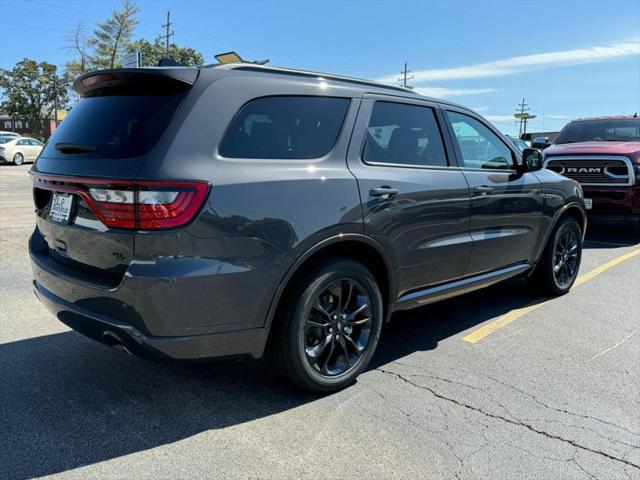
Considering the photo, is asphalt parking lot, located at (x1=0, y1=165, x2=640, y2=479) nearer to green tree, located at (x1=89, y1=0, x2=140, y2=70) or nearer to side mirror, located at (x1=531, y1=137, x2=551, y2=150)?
side mirror, located at (x1=531, y1=137, x2=551, y2=150)

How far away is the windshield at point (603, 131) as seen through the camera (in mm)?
9891

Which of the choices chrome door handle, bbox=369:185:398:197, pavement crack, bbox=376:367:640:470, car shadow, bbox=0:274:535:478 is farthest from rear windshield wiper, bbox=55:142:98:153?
pavement crack, bbox=376:367:640:470

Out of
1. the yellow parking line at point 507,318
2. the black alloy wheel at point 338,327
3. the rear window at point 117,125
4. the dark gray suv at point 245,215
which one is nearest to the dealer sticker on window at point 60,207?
the dark gray suv at point 245,215

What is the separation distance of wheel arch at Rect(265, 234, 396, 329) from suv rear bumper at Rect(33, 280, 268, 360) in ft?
0.48

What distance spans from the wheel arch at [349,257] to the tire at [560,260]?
2414 mm

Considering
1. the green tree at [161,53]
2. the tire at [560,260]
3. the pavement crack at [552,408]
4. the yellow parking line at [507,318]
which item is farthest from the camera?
the green tree at [161,53]

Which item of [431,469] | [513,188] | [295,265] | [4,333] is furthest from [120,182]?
[513,188]

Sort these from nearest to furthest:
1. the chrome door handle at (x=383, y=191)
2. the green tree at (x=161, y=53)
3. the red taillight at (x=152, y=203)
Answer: the red taillight at (x=152, y=203) → the chrome door handle at (x=383, y=191) → the green tree at (x=161, y=53)

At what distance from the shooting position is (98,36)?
49531 millimetres

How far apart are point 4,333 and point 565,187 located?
5.14 m

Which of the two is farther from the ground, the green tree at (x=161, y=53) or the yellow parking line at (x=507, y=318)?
the green tree at (x=161, y=53)

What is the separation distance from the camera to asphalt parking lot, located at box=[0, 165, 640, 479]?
2.56 metres

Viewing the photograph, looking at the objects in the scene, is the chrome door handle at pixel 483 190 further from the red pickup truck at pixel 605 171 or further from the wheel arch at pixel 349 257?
the red pickup truck at pixel 605 171

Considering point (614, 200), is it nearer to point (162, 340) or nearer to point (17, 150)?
point (162, 340)
